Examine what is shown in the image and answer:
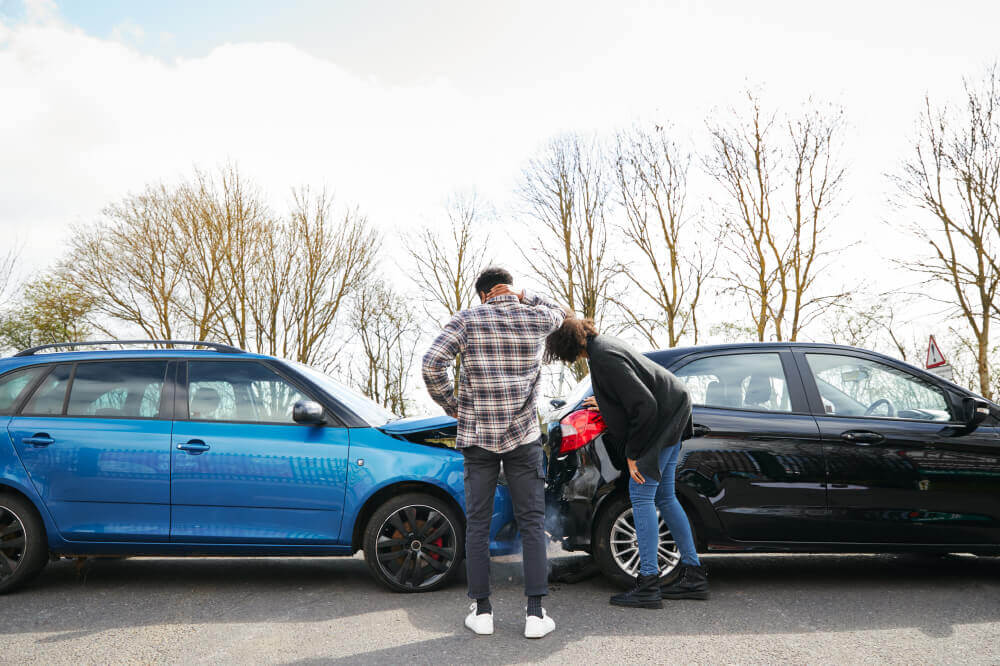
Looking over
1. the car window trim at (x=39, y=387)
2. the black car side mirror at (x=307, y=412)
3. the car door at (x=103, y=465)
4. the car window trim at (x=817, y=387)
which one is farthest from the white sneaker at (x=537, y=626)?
the car window trim at (x=39, y=387)

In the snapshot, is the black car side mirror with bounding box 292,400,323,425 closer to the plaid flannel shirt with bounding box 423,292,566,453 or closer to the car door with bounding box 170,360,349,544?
the car door with bounding box 170,360,349,544

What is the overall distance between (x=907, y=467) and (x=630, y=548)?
1.88 meters

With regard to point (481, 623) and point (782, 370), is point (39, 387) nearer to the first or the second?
point (481, 623)

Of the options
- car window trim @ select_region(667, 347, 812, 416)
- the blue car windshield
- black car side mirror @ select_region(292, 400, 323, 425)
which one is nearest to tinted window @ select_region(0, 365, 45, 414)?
the blue car windshield

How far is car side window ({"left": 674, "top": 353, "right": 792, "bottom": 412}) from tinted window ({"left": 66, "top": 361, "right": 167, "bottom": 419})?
352cm

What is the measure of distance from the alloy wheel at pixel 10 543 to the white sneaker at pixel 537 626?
3.33 meters

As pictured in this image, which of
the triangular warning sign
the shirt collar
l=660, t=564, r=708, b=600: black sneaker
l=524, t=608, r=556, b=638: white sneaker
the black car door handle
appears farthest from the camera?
the triangular warning sign

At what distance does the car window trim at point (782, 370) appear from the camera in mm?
4906

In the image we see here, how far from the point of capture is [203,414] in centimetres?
493

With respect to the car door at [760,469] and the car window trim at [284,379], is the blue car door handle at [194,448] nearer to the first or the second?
the car window trim at [284,379]

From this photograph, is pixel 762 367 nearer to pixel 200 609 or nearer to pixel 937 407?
pixel 937 407

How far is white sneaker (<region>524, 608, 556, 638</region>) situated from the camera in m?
3.87

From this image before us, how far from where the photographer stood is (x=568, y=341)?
14.2 ft

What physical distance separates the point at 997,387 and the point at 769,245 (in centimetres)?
980
